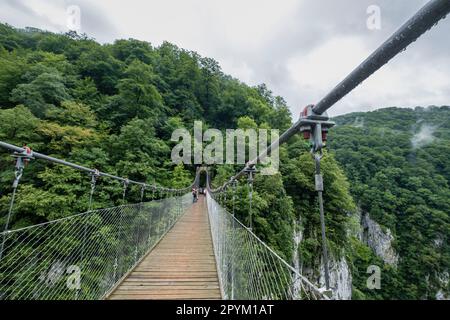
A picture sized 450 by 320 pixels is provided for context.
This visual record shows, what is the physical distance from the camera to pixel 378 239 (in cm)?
2459

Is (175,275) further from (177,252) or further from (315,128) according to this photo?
(315,128)

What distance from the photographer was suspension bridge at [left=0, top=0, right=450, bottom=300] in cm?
99

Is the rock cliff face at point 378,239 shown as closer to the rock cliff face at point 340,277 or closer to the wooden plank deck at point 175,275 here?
the rock cliff face at point 340,277

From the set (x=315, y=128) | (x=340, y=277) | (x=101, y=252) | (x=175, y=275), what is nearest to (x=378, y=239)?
(x=340, y=277)

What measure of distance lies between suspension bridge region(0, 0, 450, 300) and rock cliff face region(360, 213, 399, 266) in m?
26.5

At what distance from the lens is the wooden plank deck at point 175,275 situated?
8.47ft

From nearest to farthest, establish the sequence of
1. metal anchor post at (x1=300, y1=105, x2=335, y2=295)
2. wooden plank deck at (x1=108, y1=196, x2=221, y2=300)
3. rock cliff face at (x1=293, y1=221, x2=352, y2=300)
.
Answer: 1. metal anchor post at (x1=300, y1=105, x2=335, y2=295)
2. wooden plank deck at (x1=108, y1=196, x2=221, y2=300)
3. rock cliff face at (x1=293, y1=221, x2=352, y2=300)

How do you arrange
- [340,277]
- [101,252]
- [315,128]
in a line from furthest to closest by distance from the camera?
[340,277]
[101,252]
[315,128]

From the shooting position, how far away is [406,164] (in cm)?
3183

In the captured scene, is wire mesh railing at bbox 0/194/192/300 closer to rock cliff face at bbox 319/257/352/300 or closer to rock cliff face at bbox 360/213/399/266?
rock cliff face at bbox 319/257/352/300

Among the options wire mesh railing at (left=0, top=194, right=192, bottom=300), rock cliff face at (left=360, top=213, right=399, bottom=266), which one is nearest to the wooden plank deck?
wire mesh railing at (left=0, top=194, right=192, bottom=300)

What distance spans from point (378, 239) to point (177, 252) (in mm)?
28242

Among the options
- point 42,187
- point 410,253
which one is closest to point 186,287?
point 42,187
